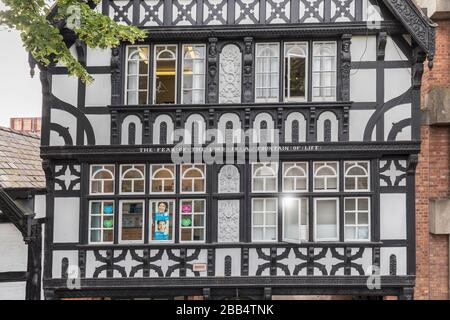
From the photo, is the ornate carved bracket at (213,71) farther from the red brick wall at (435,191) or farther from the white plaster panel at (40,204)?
the red brick wall at (435,191)

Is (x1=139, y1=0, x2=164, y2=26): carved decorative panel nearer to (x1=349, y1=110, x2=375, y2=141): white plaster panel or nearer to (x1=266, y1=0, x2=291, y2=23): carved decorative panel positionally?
(x1=266, y1=0, x2=291, y2=23): carved decorative panel

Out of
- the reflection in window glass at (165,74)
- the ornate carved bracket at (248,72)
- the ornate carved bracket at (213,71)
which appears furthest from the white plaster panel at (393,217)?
the reflection in window glass at (165,74)

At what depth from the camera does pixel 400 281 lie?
9844mm

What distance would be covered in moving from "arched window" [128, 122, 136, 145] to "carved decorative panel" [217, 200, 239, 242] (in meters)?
2.58

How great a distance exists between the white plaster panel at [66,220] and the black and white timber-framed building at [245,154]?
25 mm

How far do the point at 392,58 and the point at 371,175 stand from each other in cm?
286

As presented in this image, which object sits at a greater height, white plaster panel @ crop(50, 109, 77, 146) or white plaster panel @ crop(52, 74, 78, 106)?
white plaster panel @ crop(52, 74, 78, 106)

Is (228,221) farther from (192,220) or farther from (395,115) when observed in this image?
(395,115)

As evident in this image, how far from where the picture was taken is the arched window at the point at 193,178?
10.2 m

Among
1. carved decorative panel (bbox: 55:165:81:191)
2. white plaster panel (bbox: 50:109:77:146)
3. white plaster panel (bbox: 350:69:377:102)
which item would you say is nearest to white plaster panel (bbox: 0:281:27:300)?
carved decorative panel (bbox: 55:165:81:191)

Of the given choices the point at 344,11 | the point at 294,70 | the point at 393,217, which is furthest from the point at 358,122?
the point at 344,11

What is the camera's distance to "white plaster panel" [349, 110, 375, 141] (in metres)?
10.0

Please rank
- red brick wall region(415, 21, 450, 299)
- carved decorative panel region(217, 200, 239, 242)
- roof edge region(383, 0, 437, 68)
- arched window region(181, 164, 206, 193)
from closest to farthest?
roof edge region(383, 0, 437, 68)
carved decorative panel region(217, 200, 239, 242)
arched window region(181, 164, 206, 193)
red brick wall region(415, 21, 450, 299)

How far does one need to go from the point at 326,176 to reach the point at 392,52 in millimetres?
3378
